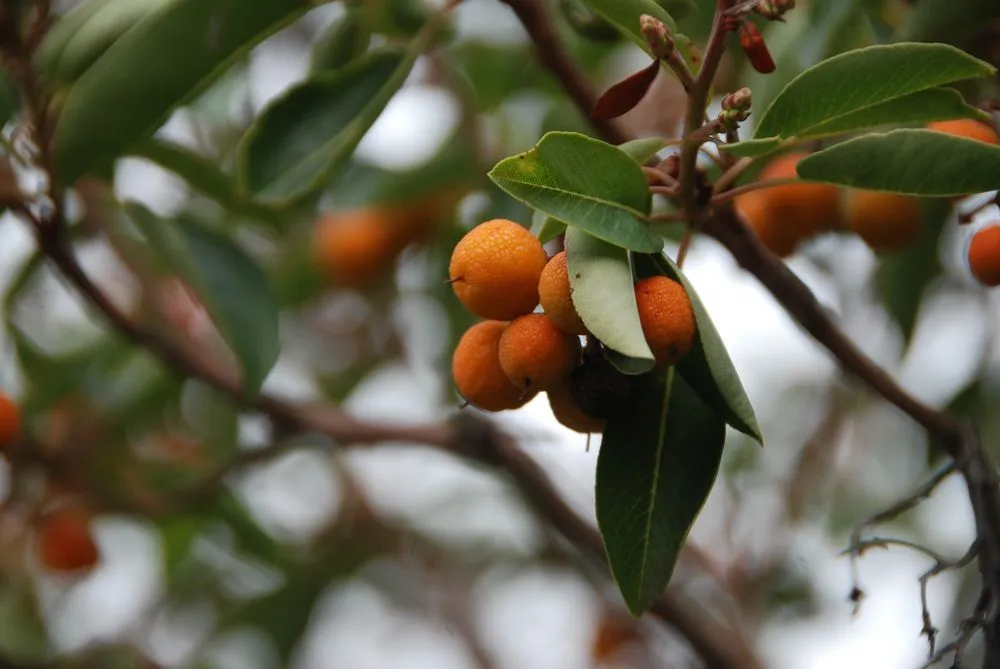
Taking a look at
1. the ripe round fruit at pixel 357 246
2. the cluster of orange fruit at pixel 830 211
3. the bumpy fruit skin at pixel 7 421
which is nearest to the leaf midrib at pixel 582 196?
the cluster of orange fruit at pixel 830 211

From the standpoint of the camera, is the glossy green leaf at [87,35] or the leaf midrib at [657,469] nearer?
the leaf midrib at [657,469]

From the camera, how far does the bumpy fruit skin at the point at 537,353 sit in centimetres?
83

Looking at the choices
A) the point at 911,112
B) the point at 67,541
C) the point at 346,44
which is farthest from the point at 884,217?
the point at 67,541

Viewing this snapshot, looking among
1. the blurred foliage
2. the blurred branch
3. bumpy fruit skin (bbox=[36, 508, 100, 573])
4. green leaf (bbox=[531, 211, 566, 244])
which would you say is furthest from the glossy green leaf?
bumpy fruit skin (bbox=[36, 508, 100, 573])

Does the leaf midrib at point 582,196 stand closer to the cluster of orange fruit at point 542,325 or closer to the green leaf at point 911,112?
the cluster of orange fruit at point 542,325

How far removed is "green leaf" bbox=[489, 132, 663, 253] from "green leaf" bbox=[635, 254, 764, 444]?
34 millimetres

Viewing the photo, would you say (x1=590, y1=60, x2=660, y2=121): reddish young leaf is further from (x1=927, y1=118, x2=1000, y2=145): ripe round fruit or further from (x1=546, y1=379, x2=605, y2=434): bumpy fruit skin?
(x1=927, y1=118, x2=1000, y2=145): ripe round fruit

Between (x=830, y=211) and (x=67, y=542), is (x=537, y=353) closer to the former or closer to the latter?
(x=830, y=211)

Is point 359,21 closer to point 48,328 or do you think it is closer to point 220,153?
point 220,153

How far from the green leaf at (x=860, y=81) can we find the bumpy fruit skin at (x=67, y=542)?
1.41 meters

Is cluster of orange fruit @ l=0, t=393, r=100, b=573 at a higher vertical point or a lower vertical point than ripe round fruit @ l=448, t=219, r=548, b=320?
lower

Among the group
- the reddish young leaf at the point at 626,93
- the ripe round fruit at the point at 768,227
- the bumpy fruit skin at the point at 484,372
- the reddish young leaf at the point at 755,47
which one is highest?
the reddish young leaf at the point at 755,47

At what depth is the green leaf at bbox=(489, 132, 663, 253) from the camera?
0.81 metres

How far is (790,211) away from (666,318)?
0.56m
